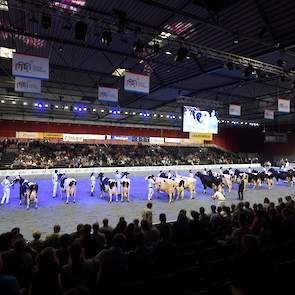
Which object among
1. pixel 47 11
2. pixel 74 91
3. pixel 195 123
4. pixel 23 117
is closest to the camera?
pixel 47 11

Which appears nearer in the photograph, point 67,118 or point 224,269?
point 224,269

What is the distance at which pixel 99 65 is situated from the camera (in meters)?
17.2

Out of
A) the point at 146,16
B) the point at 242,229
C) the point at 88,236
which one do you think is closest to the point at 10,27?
the point at 146,16

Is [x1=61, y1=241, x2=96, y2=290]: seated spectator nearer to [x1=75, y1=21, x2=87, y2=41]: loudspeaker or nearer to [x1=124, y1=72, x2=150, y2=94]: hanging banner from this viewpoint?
[x1=75, y1=21, x2=87, y2=41]: loudspeaker

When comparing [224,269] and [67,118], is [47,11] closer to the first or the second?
[224,269]

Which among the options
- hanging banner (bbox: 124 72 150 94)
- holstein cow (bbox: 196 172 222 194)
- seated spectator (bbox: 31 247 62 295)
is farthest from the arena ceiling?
seated spectator (bbox: 31 247 62 295)

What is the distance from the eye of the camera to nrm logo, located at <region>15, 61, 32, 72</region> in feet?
34.1

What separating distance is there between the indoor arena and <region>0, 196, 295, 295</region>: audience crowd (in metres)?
0.02

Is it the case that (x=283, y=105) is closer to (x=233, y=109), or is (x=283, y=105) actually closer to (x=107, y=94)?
(x=233, y=109)

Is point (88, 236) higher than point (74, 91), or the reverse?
point (74, 91)

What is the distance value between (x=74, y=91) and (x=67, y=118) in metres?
11.4

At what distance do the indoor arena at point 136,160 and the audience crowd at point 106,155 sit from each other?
269 millimetres

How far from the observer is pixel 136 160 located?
3656cm

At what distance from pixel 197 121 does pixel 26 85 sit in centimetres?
1024
